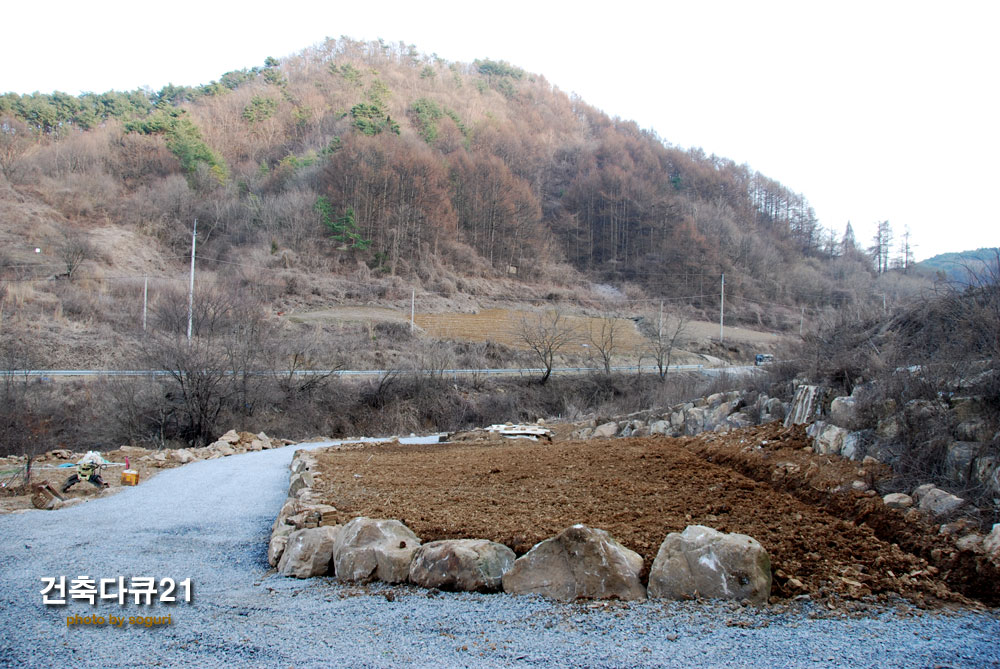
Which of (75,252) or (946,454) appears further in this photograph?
(75,252)

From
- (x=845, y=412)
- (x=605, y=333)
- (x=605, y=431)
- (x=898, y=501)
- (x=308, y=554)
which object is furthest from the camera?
(x=605, y=333)

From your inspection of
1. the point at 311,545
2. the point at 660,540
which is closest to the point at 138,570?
the point at 311,545

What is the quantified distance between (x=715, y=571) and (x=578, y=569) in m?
0.93

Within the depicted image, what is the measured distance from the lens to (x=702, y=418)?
11719 mm

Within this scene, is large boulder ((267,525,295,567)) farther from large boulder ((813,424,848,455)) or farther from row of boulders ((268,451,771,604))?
large boulder ((813,424,848,455))

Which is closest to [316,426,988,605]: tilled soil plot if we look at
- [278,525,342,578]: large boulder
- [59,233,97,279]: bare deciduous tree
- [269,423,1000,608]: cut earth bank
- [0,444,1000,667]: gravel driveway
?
[269,423,1000,608]: cut earth bank

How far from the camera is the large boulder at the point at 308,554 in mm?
5039

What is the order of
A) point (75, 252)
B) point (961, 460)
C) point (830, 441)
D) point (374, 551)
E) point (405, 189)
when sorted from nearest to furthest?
point (374, 551), point (961, 460), point (830, 441), point (75, 252), point (405, 189)

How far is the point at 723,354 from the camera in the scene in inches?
1871

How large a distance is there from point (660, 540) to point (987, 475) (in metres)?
2.91

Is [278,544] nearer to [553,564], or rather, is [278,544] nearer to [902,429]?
[553,564]

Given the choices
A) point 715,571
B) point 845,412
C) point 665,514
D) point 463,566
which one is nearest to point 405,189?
point 845,412

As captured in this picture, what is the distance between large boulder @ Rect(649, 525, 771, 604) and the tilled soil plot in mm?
165

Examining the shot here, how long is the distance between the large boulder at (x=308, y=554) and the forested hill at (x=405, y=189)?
160ft
